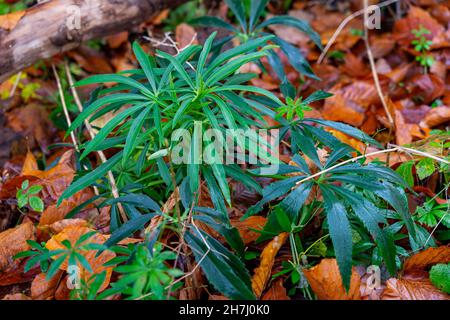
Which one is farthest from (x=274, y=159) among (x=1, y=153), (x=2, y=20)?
(x=1, y=153)

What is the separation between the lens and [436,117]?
193 cm

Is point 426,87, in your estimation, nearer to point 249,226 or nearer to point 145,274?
point 249,226

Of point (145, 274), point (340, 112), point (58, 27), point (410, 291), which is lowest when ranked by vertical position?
point (410, 291)

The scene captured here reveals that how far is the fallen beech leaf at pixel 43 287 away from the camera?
50.8 inches

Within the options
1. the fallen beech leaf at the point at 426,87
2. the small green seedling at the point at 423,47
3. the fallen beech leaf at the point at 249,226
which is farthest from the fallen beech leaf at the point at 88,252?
the small green seedling at the point at 423,47

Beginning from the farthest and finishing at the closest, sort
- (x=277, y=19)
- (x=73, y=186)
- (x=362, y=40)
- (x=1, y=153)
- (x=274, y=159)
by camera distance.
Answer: (x=362, y=40) → (x=1, y=153) → (x=277, y=19) → (x=73, y=186) → (x=274, y=159)

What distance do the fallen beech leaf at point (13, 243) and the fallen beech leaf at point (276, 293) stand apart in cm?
73

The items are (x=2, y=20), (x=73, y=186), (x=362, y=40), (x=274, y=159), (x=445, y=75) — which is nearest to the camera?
(x=274, y=159)

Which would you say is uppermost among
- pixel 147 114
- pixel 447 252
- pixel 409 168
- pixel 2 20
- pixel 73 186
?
pixel 2 20

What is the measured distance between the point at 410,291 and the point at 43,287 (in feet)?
3.21

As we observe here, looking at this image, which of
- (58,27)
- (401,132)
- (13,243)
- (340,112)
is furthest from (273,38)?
(13,243)

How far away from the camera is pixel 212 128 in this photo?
123cm
